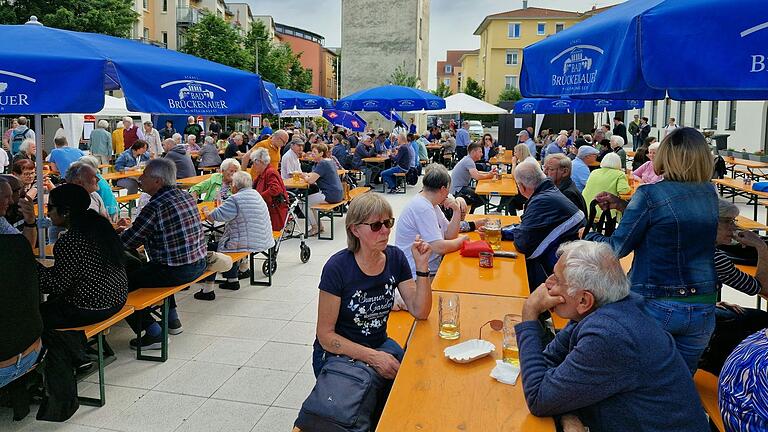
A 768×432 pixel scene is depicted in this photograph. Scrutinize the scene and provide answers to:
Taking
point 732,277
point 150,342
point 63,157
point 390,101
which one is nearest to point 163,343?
point 150,342

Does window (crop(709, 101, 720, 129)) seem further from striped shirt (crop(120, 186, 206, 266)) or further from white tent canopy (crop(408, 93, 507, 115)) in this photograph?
striped shirt (crop(120, 186, 206, 266))

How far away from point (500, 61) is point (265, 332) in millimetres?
63159

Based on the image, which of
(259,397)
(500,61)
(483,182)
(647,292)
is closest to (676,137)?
(647,292)

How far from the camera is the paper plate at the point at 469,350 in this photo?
2.84 meters

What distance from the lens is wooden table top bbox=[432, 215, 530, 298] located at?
406 cm

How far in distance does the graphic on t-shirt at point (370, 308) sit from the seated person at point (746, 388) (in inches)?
65.6

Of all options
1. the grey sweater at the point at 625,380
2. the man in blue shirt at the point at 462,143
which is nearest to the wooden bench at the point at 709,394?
the grey sweater at the point at 625,380

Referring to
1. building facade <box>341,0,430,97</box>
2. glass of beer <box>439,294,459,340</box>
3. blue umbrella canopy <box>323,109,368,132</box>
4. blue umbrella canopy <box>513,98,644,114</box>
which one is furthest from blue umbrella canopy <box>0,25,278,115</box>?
building facade <box>341,0,430,97</box>

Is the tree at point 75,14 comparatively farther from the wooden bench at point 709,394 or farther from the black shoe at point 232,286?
the wooden bench at point 709,394

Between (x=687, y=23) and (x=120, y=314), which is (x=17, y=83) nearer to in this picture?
(x=120, y=314)

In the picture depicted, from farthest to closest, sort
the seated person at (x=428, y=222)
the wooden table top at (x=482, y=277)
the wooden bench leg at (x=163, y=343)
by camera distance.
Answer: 1. the wooden bench leg at (x=163, y=343)
2. the seated person at (x=428, y=222)
3. the wooden table top at (x=482, y=277)

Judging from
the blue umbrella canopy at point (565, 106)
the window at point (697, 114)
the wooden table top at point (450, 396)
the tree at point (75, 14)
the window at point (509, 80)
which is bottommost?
the wooden table top at point (450, 396)

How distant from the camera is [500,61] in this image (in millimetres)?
65188

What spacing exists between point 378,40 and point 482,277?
136 ft
